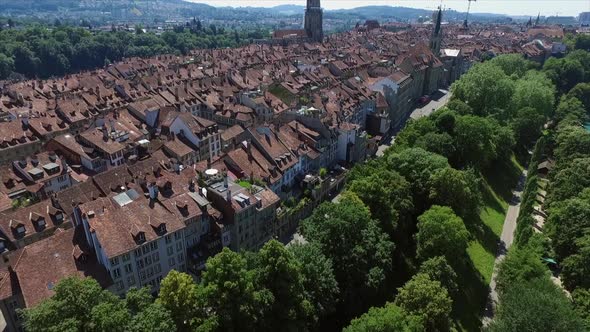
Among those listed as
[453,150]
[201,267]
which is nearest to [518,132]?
[453,150]

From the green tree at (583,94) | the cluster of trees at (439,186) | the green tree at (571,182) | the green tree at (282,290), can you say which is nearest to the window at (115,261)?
the green tree at (282,290)

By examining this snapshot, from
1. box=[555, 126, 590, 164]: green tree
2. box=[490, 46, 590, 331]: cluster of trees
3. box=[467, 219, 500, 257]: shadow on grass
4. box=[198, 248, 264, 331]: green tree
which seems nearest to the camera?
box=[198, 248, 264, 331]: green tree

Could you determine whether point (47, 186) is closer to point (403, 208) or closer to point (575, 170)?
point (403, 208)

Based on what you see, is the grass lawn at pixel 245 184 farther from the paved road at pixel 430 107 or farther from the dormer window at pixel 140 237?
the paved road at pixel 430 107

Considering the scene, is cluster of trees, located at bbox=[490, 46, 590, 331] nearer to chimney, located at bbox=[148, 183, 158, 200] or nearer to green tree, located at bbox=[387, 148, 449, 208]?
green tree, located at bbox=[387, 148, 449, 208]

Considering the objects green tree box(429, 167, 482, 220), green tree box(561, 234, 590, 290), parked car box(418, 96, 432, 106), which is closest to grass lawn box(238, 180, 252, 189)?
green tree box(429, 167, 482, 220)

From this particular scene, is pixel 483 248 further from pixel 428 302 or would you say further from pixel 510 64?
pixel 510 64
